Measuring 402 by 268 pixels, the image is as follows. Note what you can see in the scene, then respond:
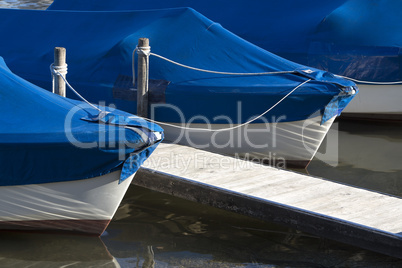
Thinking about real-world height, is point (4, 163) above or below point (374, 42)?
below

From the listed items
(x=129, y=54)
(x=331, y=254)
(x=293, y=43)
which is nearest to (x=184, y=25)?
(x=129, y=54)

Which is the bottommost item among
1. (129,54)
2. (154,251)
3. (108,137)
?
(154,251)

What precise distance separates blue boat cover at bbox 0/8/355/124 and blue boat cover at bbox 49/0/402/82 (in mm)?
2041

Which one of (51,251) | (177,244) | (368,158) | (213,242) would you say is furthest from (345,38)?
(51,251)

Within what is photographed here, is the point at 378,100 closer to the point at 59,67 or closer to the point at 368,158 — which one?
the point at 368,158

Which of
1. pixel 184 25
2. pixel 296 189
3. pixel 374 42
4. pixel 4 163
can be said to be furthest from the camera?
pixel 374 42

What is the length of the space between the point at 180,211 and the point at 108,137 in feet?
5.53

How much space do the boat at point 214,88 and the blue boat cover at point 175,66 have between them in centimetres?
1

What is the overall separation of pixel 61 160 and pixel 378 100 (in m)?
6.00

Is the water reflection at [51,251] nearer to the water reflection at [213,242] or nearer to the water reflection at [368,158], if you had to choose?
the water reflection at [213,242]

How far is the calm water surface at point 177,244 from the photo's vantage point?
6168mm

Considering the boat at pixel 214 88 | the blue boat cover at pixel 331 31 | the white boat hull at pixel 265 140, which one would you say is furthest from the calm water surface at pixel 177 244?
the blue boat cover at pixel 331 31

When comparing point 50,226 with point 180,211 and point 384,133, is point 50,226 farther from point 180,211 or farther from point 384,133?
point 384,133

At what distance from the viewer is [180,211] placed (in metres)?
7.33
